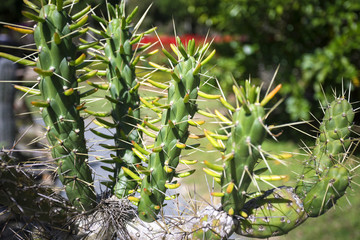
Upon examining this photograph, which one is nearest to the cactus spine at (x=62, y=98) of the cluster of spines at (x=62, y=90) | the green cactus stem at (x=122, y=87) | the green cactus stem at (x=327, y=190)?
the cluster of spines at (x=62, y=90)

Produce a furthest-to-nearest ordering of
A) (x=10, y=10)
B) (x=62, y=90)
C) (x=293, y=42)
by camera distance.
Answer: (x=293, y=42) → (x=10, y=10) → (x=62, y=90)

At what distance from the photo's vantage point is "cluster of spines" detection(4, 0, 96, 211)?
3.02ft

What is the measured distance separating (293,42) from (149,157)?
3.69 meters

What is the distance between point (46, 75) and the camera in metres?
0.92

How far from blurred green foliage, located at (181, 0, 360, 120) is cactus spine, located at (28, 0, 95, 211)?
10.5 ft

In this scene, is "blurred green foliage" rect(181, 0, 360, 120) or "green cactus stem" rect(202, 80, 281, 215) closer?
"green cactus stem" rect(202, 80, 281, 215)

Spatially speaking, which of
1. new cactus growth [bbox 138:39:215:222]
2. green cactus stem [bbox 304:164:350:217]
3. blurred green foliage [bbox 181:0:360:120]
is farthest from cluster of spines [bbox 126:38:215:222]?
blurred green foliage [bbox 181:0:360:120]

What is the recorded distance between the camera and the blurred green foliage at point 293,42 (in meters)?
3.74

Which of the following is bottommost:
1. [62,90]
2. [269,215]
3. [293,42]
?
[293,42]

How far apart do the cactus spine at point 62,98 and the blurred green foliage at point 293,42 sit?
3210mm

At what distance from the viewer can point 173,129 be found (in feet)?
3.23

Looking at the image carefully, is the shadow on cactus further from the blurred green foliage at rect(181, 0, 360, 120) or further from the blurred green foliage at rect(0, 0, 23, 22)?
the blurred green foliage at rect(181, 0, 360, 120)

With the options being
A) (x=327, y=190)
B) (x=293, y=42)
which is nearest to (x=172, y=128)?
(x=327, y=190)

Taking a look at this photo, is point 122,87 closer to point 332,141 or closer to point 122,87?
point 122,87
